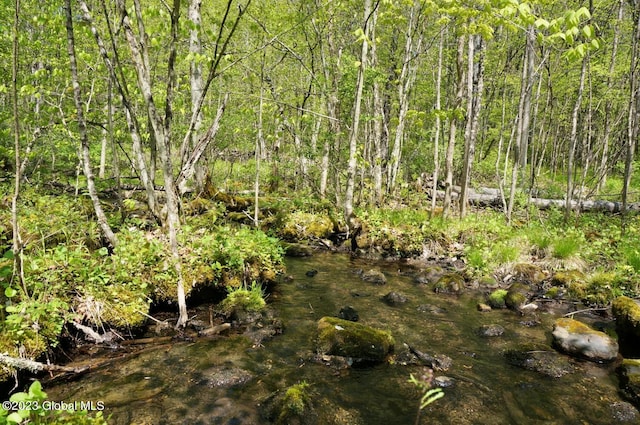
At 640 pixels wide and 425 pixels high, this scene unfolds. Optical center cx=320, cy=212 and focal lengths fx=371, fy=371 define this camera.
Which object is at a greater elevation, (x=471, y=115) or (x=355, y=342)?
(x=471, y=115)

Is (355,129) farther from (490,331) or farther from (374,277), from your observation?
(490,331)

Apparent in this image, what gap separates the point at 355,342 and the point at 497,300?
4.65m

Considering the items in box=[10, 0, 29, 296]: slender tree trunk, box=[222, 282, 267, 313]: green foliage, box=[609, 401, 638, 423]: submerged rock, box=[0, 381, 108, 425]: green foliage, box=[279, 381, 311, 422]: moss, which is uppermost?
box=[10, 0, 29, 296]: slender tree trunk

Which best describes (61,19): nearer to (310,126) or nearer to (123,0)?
(123,0)

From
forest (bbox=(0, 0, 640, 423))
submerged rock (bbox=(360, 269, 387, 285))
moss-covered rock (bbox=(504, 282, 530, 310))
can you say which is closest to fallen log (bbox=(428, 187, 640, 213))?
forest (bbox=(0, 0, 640, 423))

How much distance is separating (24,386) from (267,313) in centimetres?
376

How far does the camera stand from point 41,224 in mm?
6750

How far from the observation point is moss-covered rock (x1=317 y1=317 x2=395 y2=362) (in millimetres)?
5863

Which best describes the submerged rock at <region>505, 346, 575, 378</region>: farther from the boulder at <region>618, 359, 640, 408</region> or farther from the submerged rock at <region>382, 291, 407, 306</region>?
the submerged rock at <region>382, 291, 407, 306</region>

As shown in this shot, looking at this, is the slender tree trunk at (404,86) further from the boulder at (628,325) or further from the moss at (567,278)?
the boulder at (628,325)

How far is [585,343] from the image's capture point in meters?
6.33

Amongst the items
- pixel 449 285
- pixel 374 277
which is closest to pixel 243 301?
pixel 374 277

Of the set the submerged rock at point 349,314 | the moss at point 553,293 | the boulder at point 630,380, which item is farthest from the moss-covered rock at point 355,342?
the moss at point 553,293

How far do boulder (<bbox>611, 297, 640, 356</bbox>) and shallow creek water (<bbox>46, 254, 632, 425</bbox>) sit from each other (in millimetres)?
1135
